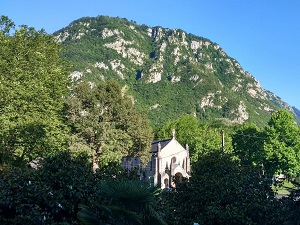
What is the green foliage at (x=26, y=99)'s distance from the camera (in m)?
25.3

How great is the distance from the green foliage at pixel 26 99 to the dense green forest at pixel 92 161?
0.07m

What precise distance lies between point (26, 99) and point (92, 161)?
8.60 m

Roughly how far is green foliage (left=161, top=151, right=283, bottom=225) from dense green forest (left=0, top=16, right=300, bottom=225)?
1.5 inches

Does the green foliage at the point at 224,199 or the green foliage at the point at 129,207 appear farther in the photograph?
the green foliage at the point at 224,199

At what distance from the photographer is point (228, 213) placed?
40.4ft

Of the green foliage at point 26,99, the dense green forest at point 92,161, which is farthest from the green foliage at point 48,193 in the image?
the green foliage at point 26,99

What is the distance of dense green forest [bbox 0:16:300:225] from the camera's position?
11.0 metres

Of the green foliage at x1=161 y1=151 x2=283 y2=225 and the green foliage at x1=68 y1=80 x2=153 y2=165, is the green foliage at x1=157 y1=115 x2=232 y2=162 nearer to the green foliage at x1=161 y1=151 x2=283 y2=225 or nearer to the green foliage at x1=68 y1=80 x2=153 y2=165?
the green foliage at x1=68 y1=80 x2=153 y2=165

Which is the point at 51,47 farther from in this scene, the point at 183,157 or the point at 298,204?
the point at 183,157

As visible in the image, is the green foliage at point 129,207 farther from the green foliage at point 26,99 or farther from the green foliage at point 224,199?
the green foliage at point 26,99

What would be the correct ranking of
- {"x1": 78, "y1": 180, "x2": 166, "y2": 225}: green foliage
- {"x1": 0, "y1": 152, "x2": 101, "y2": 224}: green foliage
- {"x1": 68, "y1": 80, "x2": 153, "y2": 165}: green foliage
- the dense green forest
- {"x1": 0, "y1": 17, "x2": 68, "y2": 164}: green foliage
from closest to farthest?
{"x1": 78, "y1": 180, "x2": 166, "y2": 225}: green foliage, the dense green forest, {"x1": 0, "y1": 152, "x2": 101, "y2": 224}: green foliage, {"x1": 0, "y1": 17, "x2": 68, "y2": 164}: green foliage, {"x1": 68, "y1": 80, "x2": 153, "y2": 165}: green foliage

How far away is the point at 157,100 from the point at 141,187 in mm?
175471

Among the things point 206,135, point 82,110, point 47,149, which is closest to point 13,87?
point 47,149

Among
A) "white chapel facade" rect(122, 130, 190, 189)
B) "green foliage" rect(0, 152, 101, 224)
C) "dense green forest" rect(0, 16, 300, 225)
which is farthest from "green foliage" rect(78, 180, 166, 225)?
"white chapel facade" rect(122, 130, 190, 189)
